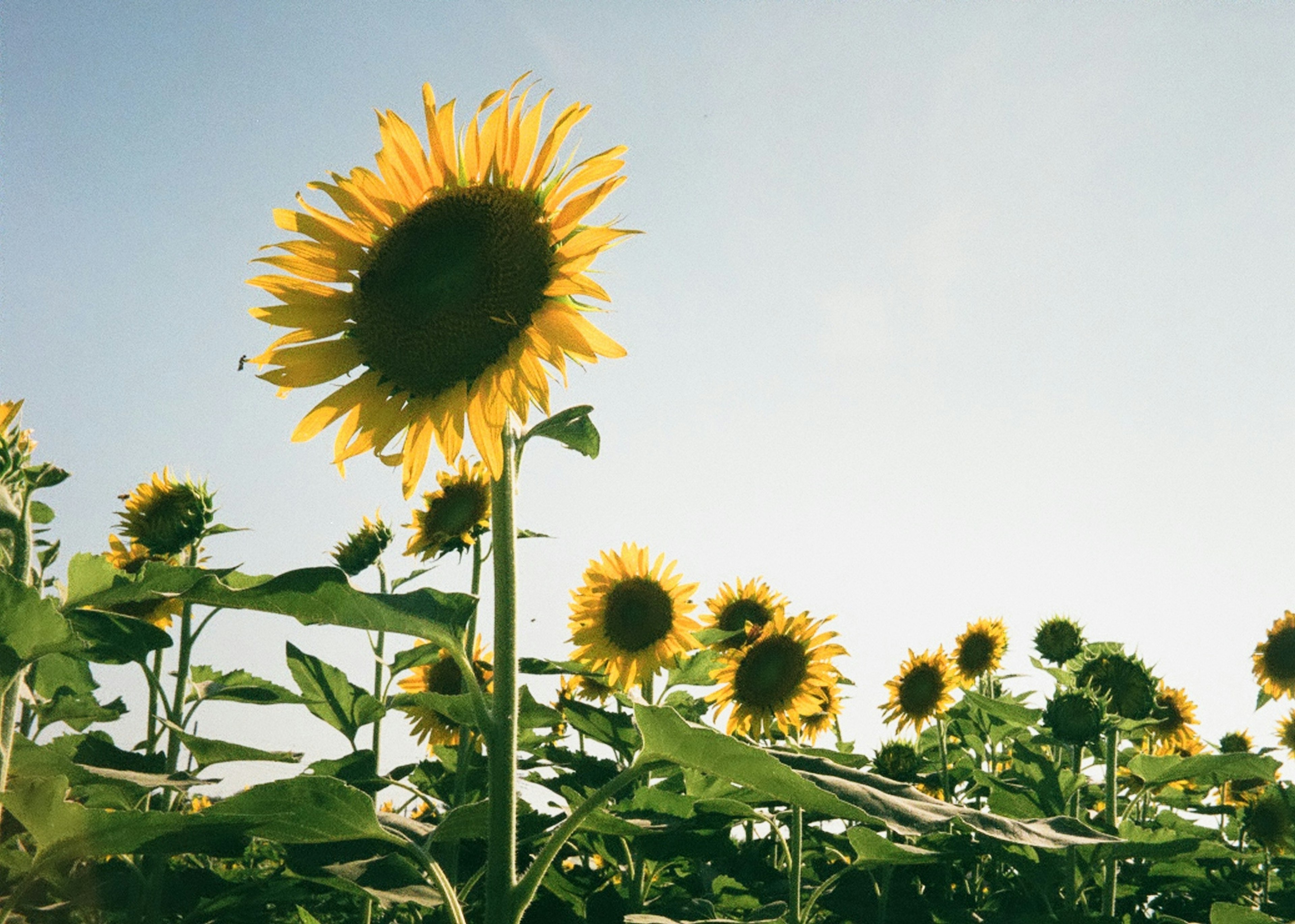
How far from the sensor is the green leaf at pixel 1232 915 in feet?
8.26

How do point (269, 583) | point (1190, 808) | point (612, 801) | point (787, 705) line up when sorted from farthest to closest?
point (1190, 808), point (787, 705), point (612, 801), point (269, 583)

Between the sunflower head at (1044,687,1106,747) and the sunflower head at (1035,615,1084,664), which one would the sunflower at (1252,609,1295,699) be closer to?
→ the sunflower head at (1035,615,1084,664)

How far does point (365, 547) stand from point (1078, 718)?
328cm

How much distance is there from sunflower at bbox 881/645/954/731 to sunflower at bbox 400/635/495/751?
274cm

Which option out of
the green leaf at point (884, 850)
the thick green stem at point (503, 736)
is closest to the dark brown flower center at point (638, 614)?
the green leaf at point (884, 850)

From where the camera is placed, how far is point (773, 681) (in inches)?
175

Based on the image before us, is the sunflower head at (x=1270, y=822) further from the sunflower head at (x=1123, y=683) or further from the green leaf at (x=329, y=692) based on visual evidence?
the green leaf at (x=329, y=692)

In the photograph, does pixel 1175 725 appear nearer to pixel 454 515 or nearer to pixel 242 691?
pixel 454 515

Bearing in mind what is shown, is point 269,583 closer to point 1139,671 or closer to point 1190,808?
point 1139,671

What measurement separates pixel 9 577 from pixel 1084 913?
2.80 metres

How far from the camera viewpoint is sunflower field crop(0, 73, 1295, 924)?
143cm

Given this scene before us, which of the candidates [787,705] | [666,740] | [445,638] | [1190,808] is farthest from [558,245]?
[1190,808]

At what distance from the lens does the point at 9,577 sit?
58.9 inches

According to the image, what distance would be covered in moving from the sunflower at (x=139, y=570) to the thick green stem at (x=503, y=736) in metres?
2.34
